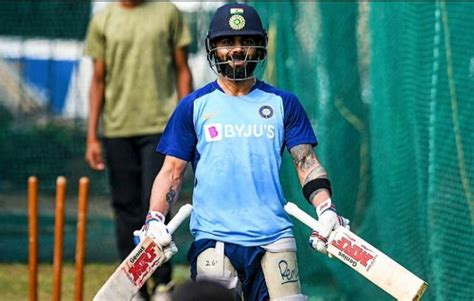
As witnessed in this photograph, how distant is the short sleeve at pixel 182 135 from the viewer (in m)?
6.91

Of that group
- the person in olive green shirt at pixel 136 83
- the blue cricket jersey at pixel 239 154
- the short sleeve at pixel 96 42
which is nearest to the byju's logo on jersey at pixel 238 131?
the blue cricket jersey at pixel 239 154

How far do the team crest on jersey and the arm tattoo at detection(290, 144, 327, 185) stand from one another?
0.20 m

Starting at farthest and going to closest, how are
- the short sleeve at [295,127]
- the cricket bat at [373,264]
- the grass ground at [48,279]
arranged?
the grass ground at [48,279], the short sleeve at [295,127], the cricket bat at [373,264]

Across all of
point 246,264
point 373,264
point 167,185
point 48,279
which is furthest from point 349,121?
point 373,264

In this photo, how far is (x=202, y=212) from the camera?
22.6ft

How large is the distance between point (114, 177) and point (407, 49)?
2252 millimetres

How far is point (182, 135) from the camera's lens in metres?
6.91

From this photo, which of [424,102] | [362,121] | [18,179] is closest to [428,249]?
[424,102]

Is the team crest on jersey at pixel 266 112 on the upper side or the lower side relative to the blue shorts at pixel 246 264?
upper

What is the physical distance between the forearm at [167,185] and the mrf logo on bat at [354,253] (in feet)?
3.19

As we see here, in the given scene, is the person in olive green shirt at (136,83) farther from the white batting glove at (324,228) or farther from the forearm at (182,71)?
the white batting glove at (324,228)

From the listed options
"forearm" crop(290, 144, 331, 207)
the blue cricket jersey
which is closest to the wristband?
"forearm" crop(290, 144, 331, 207)

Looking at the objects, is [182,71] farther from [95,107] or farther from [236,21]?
[236,21]

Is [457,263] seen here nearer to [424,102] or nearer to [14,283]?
[424,102]
